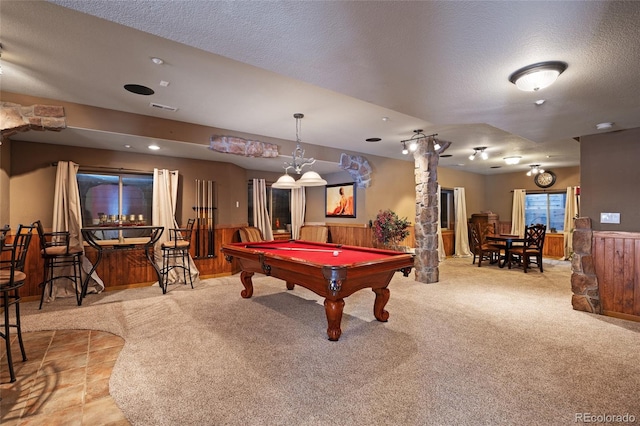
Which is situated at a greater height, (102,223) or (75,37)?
(75,37)

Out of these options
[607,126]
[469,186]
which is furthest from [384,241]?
[469,186]

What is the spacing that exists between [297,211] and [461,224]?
4.92 meters

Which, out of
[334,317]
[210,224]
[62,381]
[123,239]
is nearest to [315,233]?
[210,224]

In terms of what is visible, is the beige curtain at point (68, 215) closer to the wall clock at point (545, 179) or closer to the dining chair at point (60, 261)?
the dining chair at point (60, 261)

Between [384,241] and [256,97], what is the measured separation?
403 centimetres

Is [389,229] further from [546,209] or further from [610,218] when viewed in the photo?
[546,209]

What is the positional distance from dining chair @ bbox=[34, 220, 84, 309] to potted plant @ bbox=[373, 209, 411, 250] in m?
5.13

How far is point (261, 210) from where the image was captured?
7523 mm

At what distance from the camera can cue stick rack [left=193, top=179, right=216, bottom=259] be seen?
6066 millimetres

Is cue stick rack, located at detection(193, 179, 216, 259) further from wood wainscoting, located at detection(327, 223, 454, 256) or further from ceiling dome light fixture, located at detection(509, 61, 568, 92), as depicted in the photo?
ceiling dome light fixture, located at detection(509, 61, 568, 92)

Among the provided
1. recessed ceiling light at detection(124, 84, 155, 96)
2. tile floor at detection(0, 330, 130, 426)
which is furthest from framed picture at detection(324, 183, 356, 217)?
tile floor at detection(0, 330, 130, 426)

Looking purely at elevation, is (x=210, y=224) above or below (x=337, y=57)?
below

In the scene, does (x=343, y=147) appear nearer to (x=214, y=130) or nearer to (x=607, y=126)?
(x=214, y=130)

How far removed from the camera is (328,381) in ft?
7.79
